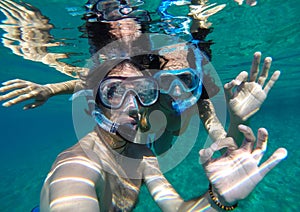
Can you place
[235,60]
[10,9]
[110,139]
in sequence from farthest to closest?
[235,60]
[10,9]
[110,139]

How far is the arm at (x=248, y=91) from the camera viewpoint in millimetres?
2793

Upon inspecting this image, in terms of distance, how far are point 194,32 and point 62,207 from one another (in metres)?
8.36

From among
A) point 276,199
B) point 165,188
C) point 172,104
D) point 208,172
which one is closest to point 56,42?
point 172,104

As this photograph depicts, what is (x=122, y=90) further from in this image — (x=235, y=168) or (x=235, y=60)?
(x=235, y=60)

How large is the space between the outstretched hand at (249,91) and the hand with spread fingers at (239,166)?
0.68 metres

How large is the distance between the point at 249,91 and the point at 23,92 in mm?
3417

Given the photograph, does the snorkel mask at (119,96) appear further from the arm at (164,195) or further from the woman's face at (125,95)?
the arm at (164,195)

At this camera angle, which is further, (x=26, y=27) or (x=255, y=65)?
(x=26, y=27)

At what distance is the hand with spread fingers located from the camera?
229 cm

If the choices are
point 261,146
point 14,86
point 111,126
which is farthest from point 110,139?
point 261,146

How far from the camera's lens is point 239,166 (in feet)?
7.79

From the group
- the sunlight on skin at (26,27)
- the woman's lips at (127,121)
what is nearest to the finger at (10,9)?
the sunlight on skin at (26,27)

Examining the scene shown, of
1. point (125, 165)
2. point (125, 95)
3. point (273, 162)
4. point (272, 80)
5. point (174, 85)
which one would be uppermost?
point (272, 80)

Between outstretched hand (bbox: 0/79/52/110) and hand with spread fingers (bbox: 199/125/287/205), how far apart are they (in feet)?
9.22
